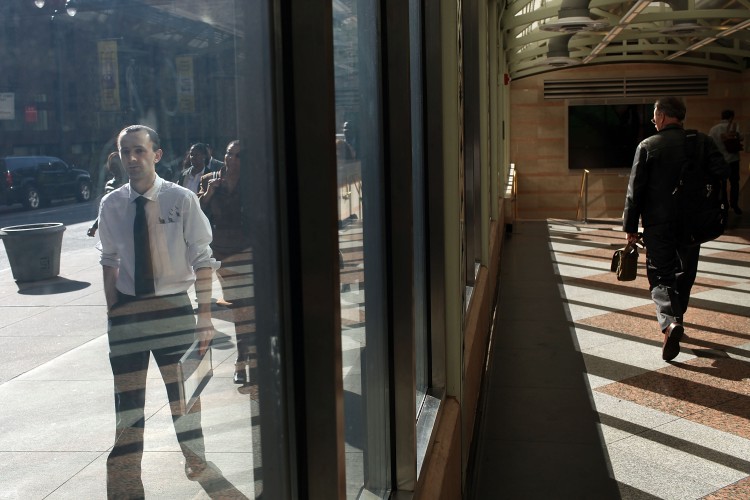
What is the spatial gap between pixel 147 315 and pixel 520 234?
13.6 metres

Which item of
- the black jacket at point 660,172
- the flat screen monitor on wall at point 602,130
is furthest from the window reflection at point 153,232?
the flat screen monitor on wall at point 602,130

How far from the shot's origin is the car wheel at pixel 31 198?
68 cm

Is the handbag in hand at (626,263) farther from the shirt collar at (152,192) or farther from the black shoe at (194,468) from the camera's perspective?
the shirt collar at (152,192)

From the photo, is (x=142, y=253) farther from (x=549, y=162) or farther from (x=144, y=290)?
(x=549, y=162)

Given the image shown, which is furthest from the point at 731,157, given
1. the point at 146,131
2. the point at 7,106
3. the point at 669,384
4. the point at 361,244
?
the point at 7,106

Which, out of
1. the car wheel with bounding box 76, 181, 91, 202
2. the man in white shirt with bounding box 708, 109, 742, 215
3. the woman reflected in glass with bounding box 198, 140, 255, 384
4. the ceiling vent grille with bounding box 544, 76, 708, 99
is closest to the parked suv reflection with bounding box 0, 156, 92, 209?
the car wheel with bounding box 76, 181, 91, 202

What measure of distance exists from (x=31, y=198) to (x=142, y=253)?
0.65 feet

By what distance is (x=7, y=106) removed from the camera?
0.65 metres

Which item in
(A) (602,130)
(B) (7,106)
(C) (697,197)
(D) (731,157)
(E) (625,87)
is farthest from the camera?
(A) (602,130)

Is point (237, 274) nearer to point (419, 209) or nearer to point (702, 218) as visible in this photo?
point (419, 209)

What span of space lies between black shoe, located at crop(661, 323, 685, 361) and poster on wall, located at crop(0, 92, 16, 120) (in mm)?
5201

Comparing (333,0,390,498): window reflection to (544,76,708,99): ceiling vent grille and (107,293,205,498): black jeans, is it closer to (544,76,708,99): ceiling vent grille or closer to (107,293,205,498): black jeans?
(107,293,205,498): black jeans

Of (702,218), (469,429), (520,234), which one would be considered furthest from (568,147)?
(469,429)

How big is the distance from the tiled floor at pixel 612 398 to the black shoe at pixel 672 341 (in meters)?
0.07
